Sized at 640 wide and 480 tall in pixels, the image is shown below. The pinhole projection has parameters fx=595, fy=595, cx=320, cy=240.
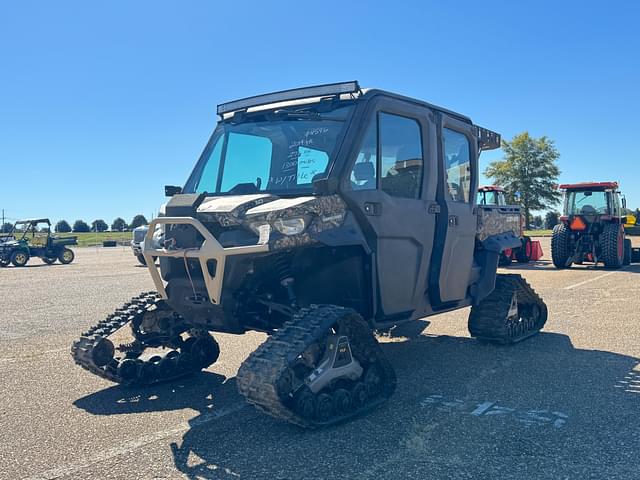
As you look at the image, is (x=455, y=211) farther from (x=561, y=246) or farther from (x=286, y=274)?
(x=561, y=246)

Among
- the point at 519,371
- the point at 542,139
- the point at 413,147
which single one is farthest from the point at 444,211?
the point at 542,139

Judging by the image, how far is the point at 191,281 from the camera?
4.64 meters

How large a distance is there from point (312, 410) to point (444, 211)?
8.57ft

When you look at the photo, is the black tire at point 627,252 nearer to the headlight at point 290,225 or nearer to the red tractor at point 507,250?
the red tractor at point 507,250

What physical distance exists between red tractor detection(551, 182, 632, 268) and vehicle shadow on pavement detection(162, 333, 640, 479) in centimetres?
1407

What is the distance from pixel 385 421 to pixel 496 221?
3.68 meters

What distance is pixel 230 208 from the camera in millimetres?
4352

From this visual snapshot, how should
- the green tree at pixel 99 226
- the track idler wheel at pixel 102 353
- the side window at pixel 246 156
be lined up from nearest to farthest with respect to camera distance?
1. the track idler wheel at pixel 102 353
2. the side window at pixel 246 156
3. the green tree at pixel 99 226

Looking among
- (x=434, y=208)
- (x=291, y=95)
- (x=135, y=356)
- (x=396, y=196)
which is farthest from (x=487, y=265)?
(x=135, y=356)

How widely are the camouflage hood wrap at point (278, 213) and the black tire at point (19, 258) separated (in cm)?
2507

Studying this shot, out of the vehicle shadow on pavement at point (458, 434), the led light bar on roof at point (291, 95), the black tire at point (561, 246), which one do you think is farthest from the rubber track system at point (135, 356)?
the black tire at point (561, 246)

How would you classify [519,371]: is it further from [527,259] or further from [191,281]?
[527,259]

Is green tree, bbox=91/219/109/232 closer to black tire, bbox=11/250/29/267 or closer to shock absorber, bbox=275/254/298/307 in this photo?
black tire, bbox=11/250/29/267

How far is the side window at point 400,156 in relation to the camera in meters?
5.15
